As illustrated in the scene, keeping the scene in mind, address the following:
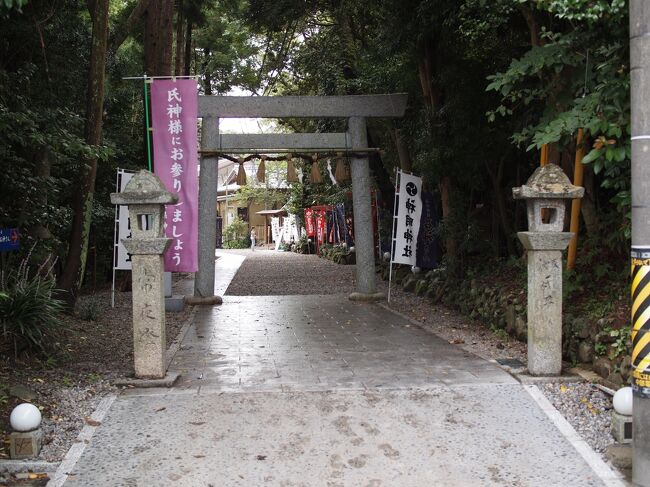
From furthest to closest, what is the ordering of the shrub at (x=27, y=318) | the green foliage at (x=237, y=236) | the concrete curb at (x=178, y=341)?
the green foliage at (x=237, y=236), the concrete curb at (x=178, y=341), the shrub at (x=27, y=318)

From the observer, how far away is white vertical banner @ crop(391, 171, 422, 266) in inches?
504

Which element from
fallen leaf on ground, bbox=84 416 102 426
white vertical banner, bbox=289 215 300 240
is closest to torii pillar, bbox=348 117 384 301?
Answer: fallen leaf on ground, bbox=84 416 102 426

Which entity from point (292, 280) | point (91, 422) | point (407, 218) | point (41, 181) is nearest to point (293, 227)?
point (292, 280)

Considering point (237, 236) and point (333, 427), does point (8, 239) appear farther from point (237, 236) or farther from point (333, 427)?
point (237, 236)

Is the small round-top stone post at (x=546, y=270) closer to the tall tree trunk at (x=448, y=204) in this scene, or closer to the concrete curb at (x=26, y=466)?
the concrete curb at (x=26, y=466)

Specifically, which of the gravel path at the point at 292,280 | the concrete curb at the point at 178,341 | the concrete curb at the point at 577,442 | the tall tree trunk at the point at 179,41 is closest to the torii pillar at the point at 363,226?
Result: the gravel path at the point at 292,280

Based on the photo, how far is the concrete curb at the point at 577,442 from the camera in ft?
14.9

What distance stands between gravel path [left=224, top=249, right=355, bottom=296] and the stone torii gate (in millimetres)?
2769

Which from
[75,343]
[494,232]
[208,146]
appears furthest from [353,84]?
[75,343]

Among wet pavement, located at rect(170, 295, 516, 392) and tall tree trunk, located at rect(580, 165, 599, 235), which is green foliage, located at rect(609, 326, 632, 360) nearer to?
wet pavement, located at rect(170, 295, 516, 392)

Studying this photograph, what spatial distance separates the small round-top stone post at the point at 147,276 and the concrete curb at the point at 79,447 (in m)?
0.62

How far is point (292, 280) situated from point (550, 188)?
13.3 metres

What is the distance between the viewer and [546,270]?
6.63 metres

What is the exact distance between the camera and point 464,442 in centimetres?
510
